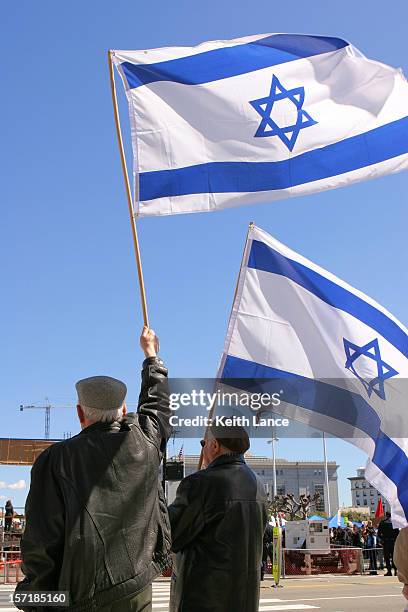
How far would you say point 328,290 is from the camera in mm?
6789

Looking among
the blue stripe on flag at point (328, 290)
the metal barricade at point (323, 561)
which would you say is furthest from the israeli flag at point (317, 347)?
the metal barricade at point (323, 561)

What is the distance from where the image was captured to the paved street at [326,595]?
37.6 ft

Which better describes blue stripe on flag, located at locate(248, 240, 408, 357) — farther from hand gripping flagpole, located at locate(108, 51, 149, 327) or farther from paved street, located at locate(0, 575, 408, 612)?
paved street, located at locate(0, 575, 408, 612)

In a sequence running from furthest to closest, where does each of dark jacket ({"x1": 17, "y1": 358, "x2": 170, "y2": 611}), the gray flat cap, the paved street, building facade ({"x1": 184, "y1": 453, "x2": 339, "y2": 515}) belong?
building facade ({"x1": 184, "y1": 453, "x2": 339, "y2": 515}), the paved street, the gray flat cap, dark jacket ({"x1": 17, "y1": 358, "x2": 170, "y2": 611})

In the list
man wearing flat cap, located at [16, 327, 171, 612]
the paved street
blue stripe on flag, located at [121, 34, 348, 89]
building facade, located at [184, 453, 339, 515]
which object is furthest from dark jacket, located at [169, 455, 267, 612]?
building facade, located at [184, 453, 339, 515]

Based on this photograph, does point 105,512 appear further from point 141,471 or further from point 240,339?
point 240,339

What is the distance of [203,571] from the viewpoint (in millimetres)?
3986

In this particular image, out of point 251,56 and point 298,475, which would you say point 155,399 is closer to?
point 251,56

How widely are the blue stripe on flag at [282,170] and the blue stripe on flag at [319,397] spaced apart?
1.51 metres

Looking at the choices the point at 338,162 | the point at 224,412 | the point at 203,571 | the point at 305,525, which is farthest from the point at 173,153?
the point at 305,525

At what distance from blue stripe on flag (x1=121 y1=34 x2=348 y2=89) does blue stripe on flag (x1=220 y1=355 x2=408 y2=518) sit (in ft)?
8.72

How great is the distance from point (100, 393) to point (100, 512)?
1.67ft

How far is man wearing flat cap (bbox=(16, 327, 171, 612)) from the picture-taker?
293cm

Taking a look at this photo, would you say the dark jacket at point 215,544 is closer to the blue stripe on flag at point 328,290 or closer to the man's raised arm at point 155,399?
the man's raised arm at point 155,399
